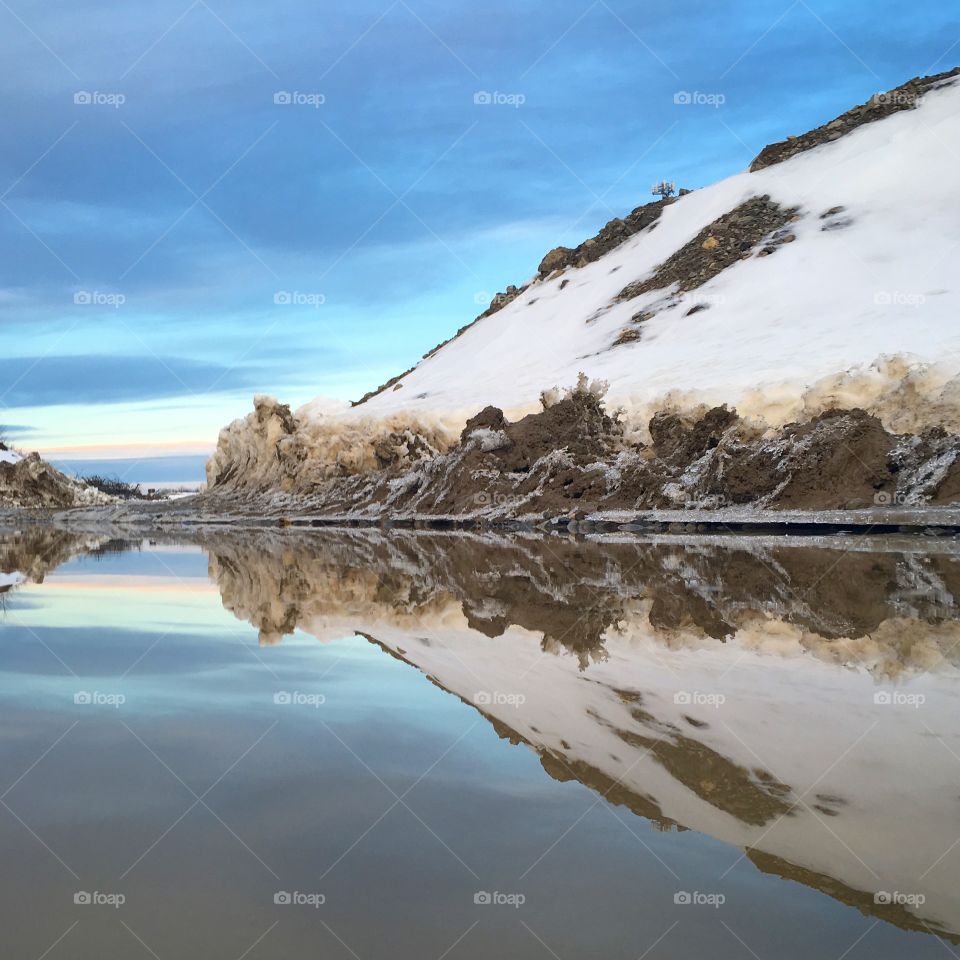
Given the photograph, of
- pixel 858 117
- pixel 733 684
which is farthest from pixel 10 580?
pixel 858 117

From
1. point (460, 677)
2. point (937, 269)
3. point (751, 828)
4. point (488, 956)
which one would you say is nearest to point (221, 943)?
point (488, 956)

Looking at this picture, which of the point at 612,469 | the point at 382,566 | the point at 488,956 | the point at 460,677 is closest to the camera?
the point at 488,956

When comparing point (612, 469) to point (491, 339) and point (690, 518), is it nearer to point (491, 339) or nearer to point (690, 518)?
point (690, 518)

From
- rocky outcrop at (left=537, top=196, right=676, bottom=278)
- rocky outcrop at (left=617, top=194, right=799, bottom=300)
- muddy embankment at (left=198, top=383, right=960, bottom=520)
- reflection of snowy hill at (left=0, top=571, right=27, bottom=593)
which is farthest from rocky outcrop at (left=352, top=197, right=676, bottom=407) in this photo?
reflection of snowy hill at (left=0, top=571, right=27, bottom=593)

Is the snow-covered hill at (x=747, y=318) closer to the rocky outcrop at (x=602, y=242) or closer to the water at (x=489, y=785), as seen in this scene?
the rocky outcrop at (x=602, y=242)

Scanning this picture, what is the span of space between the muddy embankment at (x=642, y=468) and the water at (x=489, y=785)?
1089cm

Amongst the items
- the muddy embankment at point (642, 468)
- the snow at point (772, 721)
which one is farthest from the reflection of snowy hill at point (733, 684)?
the muddy embankment at point (642, 468)

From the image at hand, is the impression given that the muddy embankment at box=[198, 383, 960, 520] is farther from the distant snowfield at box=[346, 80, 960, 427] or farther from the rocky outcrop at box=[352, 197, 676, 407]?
the rocky outcrop at box=[352, 197, 676, 407]

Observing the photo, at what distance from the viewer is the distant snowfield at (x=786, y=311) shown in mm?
25672

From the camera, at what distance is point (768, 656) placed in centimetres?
629

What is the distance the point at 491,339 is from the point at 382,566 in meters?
40.0

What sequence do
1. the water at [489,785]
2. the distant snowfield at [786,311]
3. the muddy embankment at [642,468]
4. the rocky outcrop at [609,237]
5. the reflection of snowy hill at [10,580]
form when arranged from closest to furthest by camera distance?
the water at [489,785], the reflection of snowy hill at [10,580], the muddy embankment at [642,468], the distant snowfield at [786,311], the rocky outcrop at [609,237]

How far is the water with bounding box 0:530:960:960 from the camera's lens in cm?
260

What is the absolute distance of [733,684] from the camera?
5445 millimetres
